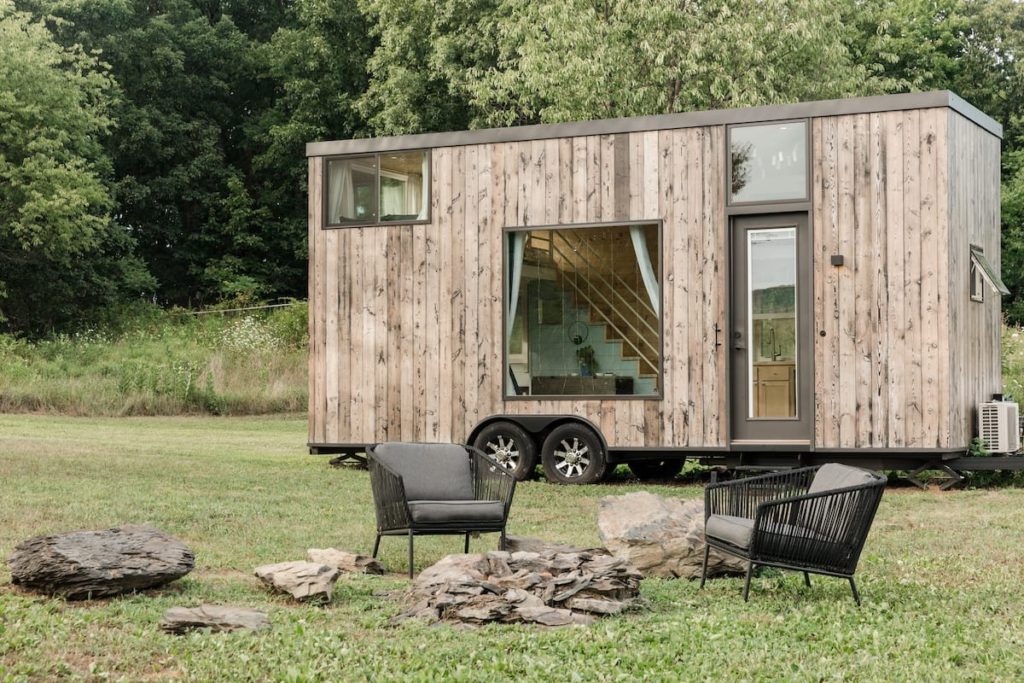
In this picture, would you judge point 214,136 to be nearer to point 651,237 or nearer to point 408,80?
point 408,80

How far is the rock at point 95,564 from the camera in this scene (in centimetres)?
624

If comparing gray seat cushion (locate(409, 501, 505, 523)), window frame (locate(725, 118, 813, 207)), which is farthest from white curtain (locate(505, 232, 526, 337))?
gray seat cushion (locate(409, 501, 505, 523))

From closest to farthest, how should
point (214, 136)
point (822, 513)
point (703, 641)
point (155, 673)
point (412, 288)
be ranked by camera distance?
point (155, 673), point (703, 641), point (822, 513), point (412, 288), point (214, 136)

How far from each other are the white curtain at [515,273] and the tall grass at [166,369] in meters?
9.60

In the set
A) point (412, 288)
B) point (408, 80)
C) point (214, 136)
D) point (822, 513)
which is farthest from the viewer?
point (214, 136)

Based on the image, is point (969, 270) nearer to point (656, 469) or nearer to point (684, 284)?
point (684, 284)

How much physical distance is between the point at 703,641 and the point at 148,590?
2.73m

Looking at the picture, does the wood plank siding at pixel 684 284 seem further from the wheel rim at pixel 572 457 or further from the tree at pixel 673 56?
the tree at pixel 673 56

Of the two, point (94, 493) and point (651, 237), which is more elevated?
point (651, 237)

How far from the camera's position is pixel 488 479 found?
8.03 meters

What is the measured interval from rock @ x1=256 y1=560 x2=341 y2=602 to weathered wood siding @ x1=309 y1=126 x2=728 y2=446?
20.4 ft

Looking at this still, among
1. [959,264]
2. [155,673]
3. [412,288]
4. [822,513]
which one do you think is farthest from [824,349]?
[155,673]

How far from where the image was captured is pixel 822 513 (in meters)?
6.41

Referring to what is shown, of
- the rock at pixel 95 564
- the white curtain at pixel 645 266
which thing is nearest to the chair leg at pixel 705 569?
the rock at pixel 95 564
